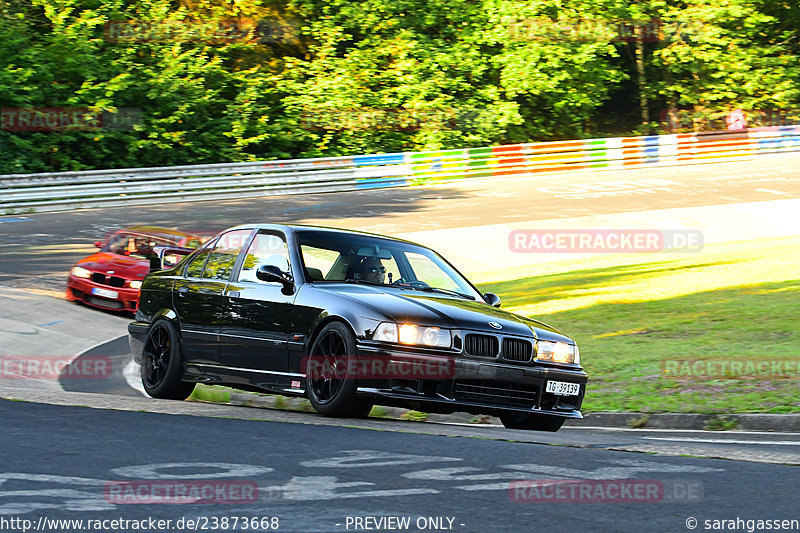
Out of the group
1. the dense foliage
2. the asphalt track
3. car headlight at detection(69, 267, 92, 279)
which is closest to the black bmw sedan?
the asphalt track

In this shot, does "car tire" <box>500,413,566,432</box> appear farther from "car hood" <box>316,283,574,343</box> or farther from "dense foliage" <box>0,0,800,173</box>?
"dense foliage" <box>0,0,800,173</box>

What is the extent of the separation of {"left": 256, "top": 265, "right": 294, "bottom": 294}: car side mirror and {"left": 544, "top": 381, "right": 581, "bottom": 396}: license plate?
218 centimetres

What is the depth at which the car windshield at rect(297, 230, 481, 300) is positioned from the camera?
8883 mm

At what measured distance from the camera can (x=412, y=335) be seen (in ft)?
25.7

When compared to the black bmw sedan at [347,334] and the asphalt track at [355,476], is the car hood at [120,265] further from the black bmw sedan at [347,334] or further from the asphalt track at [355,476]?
the asphalt track at [355,476]

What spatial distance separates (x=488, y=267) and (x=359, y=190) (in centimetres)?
1242

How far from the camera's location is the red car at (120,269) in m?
16.8

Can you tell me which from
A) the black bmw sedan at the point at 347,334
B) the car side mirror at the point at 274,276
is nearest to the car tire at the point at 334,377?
the black bmw sedan at the point at 347,334

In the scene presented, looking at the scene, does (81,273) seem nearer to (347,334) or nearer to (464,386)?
(347,334)

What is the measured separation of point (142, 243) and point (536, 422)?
1070 centimetres

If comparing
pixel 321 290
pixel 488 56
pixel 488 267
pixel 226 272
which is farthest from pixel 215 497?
pixel 488 56

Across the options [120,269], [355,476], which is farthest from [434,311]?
[120,269]

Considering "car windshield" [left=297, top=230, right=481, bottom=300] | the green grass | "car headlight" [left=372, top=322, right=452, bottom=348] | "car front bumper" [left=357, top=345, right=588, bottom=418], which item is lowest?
the green grass

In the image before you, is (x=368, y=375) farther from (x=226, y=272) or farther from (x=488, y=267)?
(x=488, y=267)
